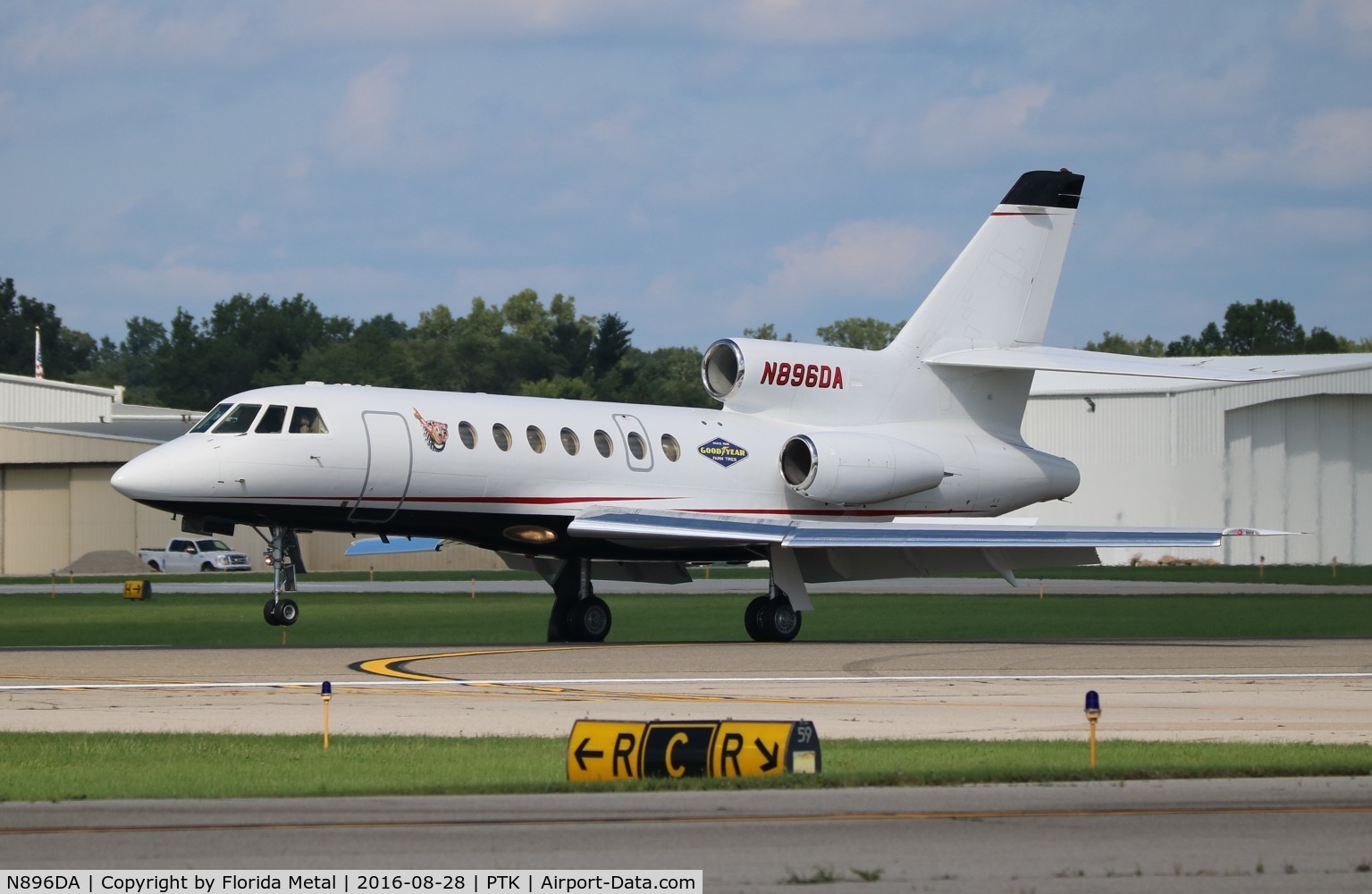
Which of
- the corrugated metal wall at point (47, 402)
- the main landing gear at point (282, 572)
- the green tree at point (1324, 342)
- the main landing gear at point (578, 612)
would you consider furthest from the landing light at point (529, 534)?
the green tree at point (1324, 342)

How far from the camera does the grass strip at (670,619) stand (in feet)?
103

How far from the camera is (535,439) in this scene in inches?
1035

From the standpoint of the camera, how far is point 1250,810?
439 inches

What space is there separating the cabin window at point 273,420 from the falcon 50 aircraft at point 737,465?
0.07 feet

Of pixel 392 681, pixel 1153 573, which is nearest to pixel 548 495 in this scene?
pixel 392 681

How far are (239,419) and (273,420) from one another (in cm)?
49

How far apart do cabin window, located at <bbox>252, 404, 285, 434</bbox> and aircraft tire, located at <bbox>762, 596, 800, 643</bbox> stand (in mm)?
8289

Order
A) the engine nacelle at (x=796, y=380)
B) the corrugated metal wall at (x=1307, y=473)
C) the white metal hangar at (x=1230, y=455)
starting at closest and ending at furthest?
the engine nacelle at (x=796, y=380), the white metal hangar at (x=1230, y=455), the corrugated metal wall at (x=1307, y=473)

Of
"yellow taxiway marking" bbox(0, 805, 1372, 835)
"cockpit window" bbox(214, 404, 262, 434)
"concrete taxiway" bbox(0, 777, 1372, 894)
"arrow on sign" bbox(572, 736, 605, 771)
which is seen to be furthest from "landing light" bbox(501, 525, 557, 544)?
"yellow taxiway marking" bbox(0, 805, 1372, 835)

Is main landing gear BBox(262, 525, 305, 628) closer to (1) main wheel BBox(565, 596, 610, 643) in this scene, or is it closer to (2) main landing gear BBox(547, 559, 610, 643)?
(2) main landing gear BBox(547, 559, 610, 643)

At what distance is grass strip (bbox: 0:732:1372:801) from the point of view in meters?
12.2

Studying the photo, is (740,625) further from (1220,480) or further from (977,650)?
(1220,480)

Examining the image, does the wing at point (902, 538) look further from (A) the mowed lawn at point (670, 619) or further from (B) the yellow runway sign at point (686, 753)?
(B) the yellow runway sign at point (686, 753)

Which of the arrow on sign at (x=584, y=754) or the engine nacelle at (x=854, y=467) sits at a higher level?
the engine nacelle at (x=854, y=467)
